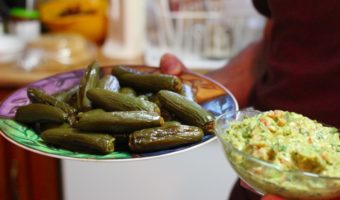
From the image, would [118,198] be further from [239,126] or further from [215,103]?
[239,126]

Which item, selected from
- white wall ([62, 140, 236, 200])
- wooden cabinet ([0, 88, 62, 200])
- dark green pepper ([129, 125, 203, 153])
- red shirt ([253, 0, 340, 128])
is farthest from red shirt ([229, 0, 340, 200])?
wooden cabinet ([0, 88, 62, 200])

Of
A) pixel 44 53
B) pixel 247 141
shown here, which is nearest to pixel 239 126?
pixel 247 141

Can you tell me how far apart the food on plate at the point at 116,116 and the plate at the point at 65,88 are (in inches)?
0.5

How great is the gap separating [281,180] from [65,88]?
496 mm

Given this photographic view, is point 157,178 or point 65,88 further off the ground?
point 65,88

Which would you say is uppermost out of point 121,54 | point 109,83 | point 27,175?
point 109,83

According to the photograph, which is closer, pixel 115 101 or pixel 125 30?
pixel 115 101

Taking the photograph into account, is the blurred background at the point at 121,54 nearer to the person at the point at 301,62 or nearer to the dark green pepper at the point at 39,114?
the person at the point at 301,62

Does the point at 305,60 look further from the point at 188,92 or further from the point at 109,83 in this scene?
the point at 109,83

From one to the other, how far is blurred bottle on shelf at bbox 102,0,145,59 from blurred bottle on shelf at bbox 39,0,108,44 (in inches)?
3.0

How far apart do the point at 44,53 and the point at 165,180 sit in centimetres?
57

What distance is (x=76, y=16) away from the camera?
1671 mm

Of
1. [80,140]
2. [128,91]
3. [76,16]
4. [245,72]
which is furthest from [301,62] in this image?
[76,16]

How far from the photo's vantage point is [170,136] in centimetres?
72
